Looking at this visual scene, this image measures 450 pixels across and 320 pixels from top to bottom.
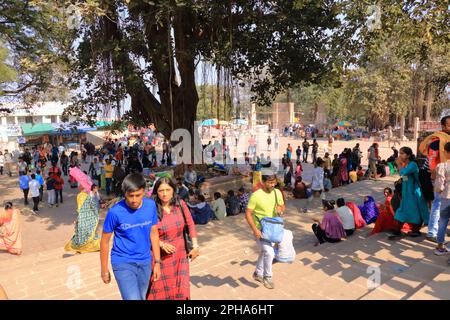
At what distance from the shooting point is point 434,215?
5.29 metres

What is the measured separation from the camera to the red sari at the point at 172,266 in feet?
10.3

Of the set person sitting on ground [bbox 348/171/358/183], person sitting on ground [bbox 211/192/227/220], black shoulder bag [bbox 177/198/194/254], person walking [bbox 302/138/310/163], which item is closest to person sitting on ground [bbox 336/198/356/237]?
person sitting on ground [bbox 211/192/227/220]

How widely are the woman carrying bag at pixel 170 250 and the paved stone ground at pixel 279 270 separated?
3.29ft

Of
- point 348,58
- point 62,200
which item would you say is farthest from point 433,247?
point 62,200

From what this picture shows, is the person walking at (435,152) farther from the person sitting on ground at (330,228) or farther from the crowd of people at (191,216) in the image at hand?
the person sitting on ground at (330,228)

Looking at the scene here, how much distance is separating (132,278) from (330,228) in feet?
13.6

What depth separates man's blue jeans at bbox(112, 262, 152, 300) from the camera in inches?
112

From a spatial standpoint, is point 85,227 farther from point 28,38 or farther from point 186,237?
point 28,38

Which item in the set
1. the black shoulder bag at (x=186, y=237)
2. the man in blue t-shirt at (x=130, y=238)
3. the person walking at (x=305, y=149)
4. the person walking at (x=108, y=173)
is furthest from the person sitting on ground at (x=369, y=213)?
the person walking at (x=305, y=149)

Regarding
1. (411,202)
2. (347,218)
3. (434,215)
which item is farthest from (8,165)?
(434,215)

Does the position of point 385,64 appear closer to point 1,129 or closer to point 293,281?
point 293,281

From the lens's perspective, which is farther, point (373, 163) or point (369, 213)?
point (373, 163)

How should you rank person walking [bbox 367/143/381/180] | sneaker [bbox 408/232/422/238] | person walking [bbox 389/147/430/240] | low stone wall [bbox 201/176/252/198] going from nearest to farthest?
person walking [bbox 389/147/430/240]
sneaker [bbox 408/232/422/238]
low stone wall [bbox 201/176/252/198]
person walking [bbox 367/143/381/180]

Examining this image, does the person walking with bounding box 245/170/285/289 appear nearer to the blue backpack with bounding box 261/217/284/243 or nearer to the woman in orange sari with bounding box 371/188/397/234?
the blue backpack with bounding box 261/217/284/243
